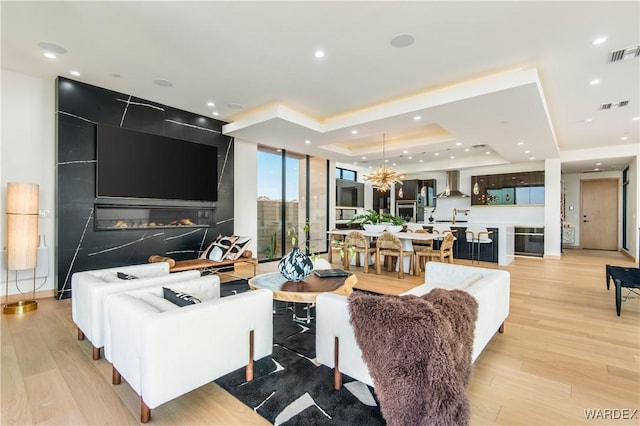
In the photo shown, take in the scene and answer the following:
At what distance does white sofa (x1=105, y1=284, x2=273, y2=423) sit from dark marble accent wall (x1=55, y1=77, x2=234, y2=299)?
9.31 ft

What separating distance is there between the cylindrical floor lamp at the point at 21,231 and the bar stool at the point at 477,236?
8.45 metres

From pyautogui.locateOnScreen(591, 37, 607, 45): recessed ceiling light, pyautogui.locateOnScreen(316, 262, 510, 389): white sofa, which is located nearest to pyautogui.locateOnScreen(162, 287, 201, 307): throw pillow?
pyautogui.locateOnScreen(316, 262, 510, 389): white sofa

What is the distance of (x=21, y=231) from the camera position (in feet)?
12.2

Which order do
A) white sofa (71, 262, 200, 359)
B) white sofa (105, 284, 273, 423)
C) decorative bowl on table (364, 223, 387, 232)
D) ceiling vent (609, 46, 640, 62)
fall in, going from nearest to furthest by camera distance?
white sofa (105, 284, 273, 423)
white sofa (71, 262, 200, 359)
ceiling vent (609, 46, 640, 62)
decorative bowl on table (364, 223, 387, 232)

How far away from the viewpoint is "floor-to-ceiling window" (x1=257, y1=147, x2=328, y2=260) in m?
7.28

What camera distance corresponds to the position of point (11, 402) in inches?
76.2

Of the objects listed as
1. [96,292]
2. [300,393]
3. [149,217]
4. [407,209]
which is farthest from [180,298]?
[407,209]

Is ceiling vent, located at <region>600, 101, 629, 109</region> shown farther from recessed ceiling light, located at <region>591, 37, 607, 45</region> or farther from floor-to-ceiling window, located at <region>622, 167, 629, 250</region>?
floor-to-ceiling window, located at <region>622, 167, 629, 250</region>

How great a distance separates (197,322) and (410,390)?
1277 mm

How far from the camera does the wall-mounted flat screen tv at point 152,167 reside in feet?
15.0

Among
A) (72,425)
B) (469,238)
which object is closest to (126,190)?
(72,425)

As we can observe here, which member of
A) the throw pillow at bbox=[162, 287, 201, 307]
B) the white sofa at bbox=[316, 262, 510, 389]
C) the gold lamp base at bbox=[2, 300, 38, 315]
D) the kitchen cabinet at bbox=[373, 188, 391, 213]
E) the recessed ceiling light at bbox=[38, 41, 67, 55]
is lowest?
the gold lamp base at bbox=[2, 300, 38, 315]

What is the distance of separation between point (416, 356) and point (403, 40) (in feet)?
10.1

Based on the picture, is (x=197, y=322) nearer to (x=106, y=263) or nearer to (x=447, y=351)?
(x=447, y=351)
